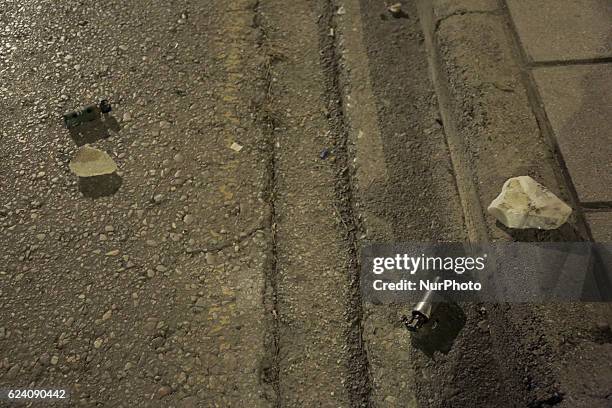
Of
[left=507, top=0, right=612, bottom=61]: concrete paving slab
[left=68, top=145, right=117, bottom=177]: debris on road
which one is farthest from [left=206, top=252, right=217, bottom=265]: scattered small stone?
[left=507, top=0, right=612, bottom=61]: concrete paving slab

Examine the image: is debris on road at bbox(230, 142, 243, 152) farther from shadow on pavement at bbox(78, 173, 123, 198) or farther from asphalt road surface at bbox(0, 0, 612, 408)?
shadow on pavement at bbox(78, 173, 123, 198)

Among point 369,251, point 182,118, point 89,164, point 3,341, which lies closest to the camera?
point 3,341

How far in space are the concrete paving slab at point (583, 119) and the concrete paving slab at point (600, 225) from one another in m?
0.05

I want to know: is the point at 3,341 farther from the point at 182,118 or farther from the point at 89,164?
the point at 182,118

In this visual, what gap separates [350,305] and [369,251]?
0.19 m

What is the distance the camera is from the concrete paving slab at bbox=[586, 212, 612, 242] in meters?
1.53

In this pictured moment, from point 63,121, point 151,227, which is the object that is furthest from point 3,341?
point 63,121

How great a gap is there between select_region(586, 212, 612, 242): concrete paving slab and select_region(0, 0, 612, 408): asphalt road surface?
1.01ft

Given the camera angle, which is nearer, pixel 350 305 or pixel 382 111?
pixel 350 305

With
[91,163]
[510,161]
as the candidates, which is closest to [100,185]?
[91,163]

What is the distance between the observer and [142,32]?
227 cm

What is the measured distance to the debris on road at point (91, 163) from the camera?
1877 millimetres

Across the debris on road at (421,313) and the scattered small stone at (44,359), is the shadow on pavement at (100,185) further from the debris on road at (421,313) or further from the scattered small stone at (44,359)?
the debris on road at (421,313)

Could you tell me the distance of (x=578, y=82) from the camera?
71.2 inches
